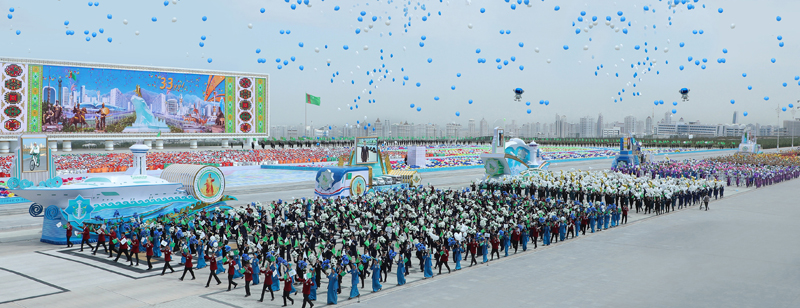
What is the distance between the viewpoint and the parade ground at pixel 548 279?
12.6 m

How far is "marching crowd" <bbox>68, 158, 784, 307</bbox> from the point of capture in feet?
44.2

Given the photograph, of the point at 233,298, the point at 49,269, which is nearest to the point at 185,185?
the point at 49,269

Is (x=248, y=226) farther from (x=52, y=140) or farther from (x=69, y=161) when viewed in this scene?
(x=52, y=140)

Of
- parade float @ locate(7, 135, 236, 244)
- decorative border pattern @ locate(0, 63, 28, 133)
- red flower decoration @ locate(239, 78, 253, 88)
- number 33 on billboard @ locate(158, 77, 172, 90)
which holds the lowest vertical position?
parade float @ locate(7, 135, 236, 244)

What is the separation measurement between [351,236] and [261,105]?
66.7 m

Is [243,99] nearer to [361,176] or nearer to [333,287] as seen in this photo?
[361,176]

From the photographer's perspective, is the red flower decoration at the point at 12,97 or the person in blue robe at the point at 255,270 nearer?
the person in blue robe at the point at 255,270

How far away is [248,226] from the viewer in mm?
19062

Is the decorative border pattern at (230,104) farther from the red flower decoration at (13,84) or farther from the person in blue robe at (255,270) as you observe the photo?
the person in blue robe at (255,270)

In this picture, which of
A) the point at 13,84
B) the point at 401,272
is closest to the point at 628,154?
the point at 401,272

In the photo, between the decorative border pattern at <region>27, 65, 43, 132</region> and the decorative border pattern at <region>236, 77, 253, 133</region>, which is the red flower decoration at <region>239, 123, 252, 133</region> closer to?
the decorative border pattern at <region>236, 77, 253, 133</region>


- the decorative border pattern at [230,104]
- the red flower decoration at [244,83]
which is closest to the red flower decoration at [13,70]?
the decorative border pattern at [230,104]

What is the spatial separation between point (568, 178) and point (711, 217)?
781 cm

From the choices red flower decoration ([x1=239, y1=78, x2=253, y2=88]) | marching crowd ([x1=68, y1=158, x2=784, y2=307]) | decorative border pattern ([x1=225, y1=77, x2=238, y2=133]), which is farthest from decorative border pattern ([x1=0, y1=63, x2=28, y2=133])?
marching crowd ([x1=68, y1=158, x2=784, y2=307])
